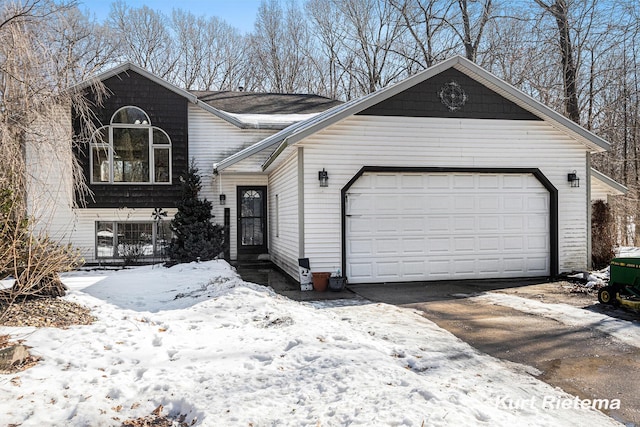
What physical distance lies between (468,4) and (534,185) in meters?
15.9

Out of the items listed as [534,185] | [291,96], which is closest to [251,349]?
[534,185]

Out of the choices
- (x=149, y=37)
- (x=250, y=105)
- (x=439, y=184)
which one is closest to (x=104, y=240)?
(x=250, y=105)

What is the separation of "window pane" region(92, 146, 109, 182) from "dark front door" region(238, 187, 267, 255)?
151 inches

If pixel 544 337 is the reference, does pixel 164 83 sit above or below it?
above

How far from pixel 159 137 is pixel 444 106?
325 inches

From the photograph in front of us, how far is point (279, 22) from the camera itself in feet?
92.7

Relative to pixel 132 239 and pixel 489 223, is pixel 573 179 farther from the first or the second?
pixel 132 239

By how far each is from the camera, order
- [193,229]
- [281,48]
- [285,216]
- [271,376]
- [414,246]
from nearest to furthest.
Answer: [271,376] → [414,246] → [285,216] → [193,229] → [281,48]

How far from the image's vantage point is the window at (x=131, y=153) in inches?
505

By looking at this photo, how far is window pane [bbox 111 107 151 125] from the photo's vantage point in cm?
1284

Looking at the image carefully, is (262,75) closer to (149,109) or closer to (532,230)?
(149,109)

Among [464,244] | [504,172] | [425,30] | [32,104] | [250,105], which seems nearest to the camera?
[32,104]

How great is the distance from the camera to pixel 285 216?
427 inches

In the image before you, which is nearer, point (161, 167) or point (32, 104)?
point (32, 104)
